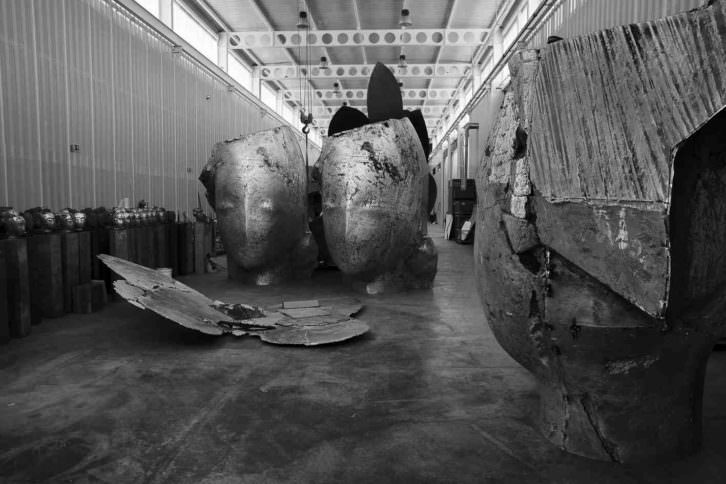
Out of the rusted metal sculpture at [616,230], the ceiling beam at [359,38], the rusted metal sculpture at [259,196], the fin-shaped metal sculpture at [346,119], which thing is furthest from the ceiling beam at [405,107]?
the rusted metal sculpture at [616,230]

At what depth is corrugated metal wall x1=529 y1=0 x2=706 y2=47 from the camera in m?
3.91

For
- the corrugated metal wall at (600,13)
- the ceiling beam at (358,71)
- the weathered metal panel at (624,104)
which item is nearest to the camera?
the weathered metal panel at (624,104)

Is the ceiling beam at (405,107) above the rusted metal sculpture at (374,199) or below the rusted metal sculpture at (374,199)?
above

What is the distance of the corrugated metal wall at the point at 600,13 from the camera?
3907 millimetres

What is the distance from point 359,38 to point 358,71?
3401 millimetres

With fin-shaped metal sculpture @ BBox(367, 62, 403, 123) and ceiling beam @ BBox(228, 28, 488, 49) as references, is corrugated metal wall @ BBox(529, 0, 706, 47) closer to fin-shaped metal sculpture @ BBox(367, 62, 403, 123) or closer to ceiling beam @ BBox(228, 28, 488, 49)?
fin-shaped metal sculpture @ BBox(367, 62, 403, 123)

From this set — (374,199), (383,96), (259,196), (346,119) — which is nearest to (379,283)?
(374,199)

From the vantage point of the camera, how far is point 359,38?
39.9 feet

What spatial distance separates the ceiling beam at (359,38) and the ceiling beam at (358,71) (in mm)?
2908

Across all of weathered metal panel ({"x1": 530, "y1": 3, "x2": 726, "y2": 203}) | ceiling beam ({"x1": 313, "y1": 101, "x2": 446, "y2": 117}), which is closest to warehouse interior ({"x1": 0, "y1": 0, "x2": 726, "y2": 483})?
weathered metal panel ({"x1": 530, "y1": 3, "x2": 726, "y2": 203})

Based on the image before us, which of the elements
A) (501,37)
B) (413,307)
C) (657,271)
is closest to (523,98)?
(657,271)

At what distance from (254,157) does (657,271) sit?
4799 millimetres

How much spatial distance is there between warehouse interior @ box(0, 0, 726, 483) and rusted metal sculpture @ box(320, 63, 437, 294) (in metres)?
0.02

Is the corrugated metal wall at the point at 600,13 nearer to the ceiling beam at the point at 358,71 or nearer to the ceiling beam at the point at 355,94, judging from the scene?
the ceiling beam at the point at 358,71
